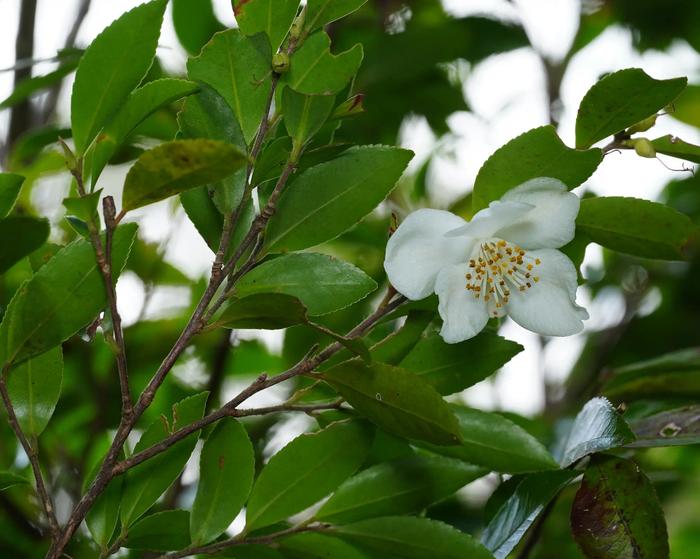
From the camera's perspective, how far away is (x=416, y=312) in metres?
0.82

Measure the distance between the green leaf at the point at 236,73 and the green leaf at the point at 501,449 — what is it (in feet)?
1.04

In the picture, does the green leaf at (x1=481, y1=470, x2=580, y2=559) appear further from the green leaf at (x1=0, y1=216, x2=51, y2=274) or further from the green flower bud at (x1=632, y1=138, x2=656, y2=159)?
the green leaf at (x1=0, y1=216, x2=51, y2=274)

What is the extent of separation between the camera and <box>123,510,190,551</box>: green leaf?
0.76 meters

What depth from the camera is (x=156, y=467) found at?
0.77m

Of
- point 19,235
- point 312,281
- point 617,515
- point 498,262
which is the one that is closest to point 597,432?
point 617,515

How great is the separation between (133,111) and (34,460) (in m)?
0.27

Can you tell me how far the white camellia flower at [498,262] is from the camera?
0.74m

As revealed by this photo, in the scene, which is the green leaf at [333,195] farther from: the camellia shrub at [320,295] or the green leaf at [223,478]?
the green leaf at [223,478]

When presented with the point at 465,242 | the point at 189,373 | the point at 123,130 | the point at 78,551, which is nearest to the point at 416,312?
the point at 465,242

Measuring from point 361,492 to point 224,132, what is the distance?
33cm

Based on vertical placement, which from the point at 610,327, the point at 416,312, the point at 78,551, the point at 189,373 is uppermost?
the point at 416,312

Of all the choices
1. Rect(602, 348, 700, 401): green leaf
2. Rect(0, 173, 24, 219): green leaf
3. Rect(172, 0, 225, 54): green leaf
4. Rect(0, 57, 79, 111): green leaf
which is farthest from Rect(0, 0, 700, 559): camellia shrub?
Rect(172, 0, 225, 54): green leaf

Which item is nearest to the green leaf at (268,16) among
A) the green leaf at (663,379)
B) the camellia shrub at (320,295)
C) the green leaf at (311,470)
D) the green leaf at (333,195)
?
the camellia shrub at (320,295)

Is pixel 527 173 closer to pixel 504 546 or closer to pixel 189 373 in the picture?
pixel 504 546
